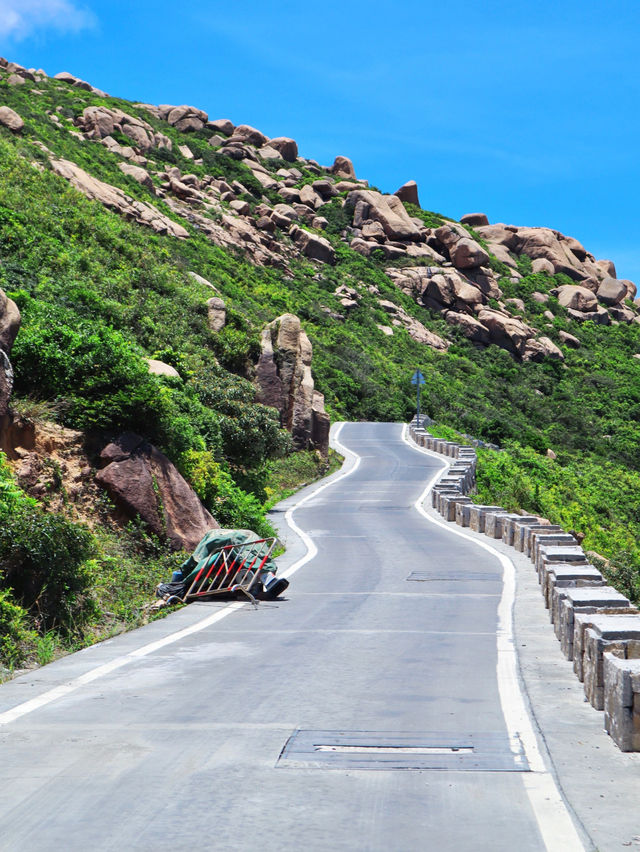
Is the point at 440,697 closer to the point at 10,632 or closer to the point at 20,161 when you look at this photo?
the point at 10,632

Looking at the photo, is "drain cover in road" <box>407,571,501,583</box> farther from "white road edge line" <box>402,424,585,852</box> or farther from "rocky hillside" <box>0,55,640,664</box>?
"rocky hillside" <box>0,55,640,664</box>

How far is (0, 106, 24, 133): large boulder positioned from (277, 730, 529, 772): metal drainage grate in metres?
61.1

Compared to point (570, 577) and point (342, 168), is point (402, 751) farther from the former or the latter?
point (342, 168)

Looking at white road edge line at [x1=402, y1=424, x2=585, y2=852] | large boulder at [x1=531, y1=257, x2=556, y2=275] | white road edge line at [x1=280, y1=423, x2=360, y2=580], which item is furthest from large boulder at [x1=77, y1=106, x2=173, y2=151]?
white road edge line at [x1=402, y1=424, x2=585, y2=852]

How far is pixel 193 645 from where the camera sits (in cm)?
962

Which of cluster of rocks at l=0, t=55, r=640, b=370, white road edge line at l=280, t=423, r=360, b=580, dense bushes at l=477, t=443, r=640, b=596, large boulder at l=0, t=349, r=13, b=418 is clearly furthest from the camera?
cluster of rocks at l=0, t=55, r=640, b=370

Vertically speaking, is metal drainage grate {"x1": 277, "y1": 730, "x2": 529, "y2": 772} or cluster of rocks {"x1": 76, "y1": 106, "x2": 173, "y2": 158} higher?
cluster of rocks {"x1": 76, "y1": 106, "x2": 173, "y2": 158}

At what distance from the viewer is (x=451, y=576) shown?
52.5ft

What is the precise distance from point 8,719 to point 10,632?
2.70 metres

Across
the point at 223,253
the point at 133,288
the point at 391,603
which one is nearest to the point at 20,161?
the point at 133,288

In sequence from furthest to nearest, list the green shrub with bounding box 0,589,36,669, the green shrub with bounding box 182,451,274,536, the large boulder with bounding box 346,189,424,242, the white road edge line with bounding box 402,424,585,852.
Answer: the large boulder with bounding box 346,189,424,242
the green shrub with bounding box 182,451,274,536
the green shrub with bounding box 0,589,36,669
the white road edge line with bounding box 402,424,585,852

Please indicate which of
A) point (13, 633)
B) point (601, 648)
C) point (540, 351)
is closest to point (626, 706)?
point (601, 648)

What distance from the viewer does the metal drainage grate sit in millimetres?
5461

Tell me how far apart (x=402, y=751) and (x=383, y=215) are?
103 meters
